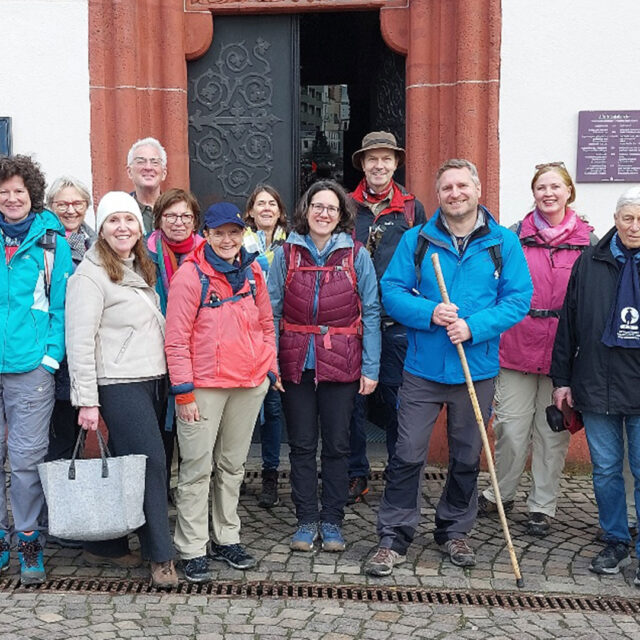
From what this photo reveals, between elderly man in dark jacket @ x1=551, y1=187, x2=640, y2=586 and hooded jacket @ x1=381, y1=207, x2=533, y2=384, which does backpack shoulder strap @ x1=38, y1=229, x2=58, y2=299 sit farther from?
elderly man in dark jacket @ x1=551, y1=187, x2=640, y2=586

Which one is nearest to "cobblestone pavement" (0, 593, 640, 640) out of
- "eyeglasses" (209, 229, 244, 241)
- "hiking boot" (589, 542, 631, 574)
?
"hiking boot" (589, 542, 631, 574)

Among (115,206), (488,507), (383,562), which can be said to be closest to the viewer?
(115,206)

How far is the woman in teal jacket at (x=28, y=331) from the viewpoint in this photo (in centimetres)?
430

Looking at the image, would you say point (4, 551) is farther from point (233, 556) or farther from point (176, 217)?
point (176, 217)

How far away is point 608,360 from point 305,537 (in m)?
1.80

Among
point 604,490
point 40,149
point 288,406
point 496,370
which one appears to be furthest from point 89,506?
point 40,149

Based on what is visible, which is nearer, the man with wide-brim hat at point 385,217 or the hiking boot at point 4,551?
the hiking boot at point 4,551

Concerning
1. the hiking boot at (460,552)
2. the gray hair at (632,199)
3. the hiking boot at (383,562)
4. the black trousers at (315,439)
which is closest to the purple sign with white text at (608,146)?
the gray hair at (632,199)

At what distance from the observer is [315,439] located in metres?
4.86

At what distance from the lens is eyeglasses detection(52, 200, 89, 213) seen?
499cm

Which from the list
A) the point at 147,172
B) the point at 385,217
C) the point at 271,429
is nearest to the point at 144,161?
the point at 147,172

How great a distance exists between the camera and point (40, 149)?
6.41 meters

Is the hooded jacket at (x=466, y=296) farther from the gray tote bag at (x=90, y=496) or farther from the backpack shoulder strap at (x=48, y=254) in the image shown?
the backpack shoulder strap at (x=48, y=254)

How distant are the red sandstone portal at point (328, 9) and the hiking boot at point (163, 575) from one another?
2.61 metres
